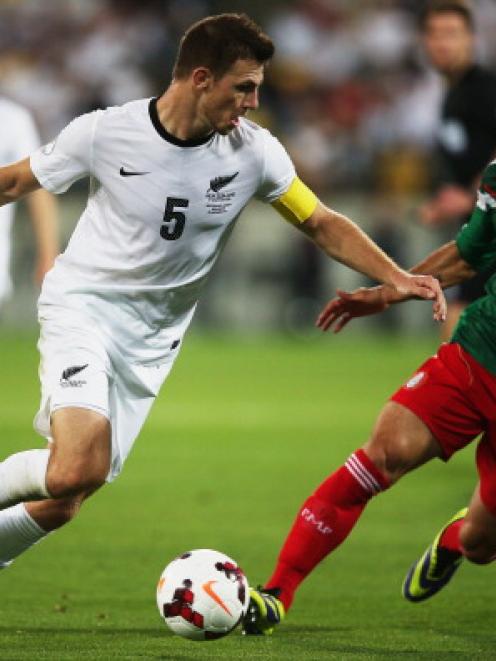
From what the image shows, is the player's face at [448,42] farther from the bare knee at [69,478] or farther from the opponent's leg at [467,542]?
the bare knee at [69,478]

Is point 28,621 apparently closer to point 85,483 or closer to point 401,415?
point 85,483

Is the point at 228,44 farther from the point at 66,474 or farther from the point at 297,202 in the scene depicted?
the point at 66,474

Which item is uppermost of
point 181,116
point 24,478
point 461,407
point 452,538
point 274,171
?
point 181,116

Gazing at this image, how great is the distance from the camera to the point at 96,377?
5.17m

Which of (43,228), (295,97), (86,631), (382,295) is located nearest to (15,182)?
(382,295)

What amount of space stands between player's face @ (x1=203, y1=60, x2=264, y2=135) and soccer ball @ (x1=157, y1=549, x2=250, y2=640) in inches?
60.7

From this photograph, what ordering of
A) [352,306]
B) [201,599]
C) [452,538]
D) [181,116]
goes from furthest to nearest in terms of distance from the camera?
1. [452,538]
2. [352,306]
3. [181,116]
4. [201,599]

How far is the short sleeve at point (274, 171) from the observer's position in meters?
5.45

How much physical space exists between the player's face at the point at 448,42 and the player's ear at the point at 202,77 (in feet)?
12.4

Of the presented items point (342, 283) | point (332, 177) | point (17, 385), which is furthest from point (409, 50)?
point (17, 385)

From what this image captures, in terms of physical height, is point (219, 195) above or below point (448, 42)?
above

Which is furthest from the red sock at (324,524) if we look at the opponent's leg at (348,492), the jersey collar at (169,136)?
the jersey collar at (169,136)

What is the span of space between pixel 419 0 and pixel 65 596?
53.3 ft

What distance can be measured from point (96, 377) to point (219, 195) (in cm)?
80
